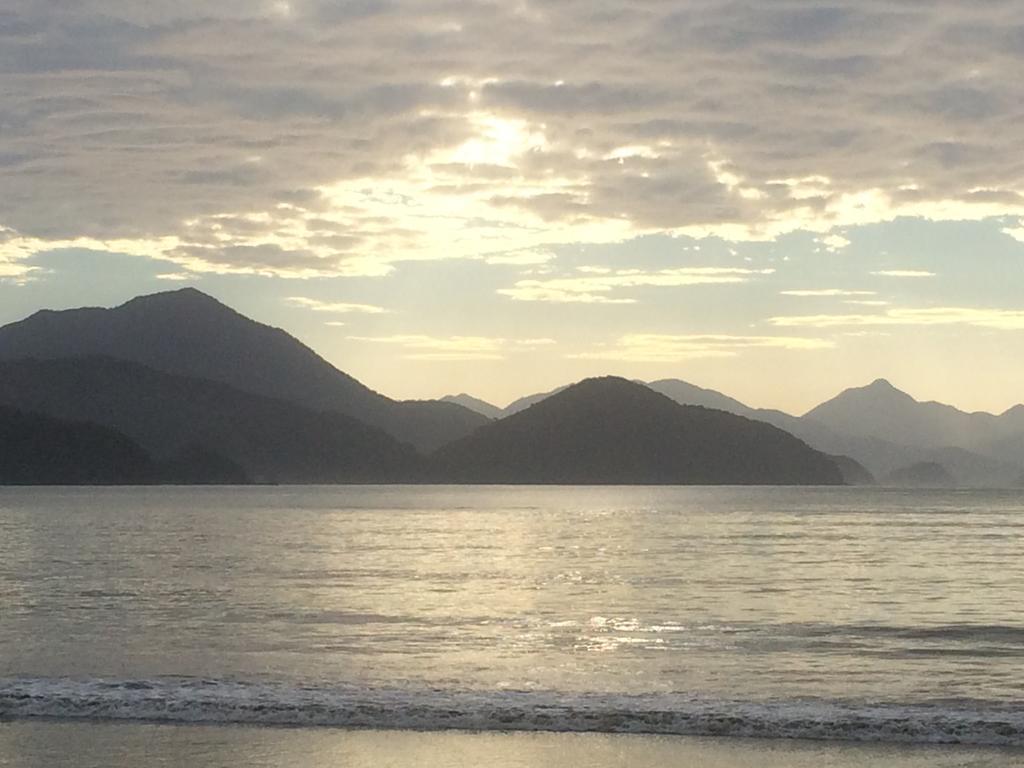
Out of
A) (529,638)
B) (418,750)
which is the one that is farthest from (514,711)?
(529,638)

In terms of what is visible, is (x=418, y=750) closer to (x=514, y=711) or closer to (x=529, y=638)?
(x=514, y=711)

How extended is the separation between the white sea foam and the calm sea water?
0.23ft

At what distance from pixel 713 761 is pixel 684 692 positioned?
7525mm

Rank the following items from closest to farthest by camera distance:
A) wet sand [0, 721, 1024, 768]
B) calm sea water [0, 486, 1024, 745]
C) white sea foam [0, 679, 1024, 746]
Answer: wet sand [0, 721, 1024, 768] < white sea foam [0, 679, 1024, 746] < calm sea water [0, 486, 1024, 745]

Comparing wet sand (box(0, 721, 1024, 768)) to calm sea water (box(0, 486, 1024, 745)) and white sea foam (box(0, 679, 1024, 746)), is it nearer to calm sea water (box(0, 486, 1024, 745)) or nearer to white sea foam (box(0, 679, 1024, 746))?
white sea foam (box(0, 679, 1024, 746))

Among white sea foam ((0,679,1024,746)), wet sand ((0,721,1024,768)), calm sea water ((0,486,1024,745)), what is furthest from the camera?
calm sea water ((0,486,1024,745))

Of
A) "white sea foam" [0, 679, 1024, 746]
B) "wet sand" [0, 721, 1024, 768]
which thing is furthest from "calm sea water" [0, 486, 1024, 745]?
"wet sand" [0, 721, 1024, 768]

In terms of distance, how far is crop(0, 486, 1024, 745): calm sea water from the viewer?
81.6ft

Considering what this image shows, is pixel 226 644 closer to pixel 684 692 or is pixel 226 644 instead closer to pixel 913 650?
pixel 684 692

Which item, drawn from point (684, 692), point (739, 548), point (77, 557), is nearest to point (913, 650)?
point (684, 692)

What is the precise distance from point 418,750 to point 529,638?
55.7 ft

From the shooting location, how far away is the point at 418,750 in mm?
21328

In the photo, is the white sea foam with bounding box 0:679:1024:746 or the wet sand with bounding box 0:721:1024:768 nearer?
the wet sand with bounding box 0:721:1024:768

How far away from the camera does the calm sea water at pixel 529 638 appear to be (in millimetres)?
24859
